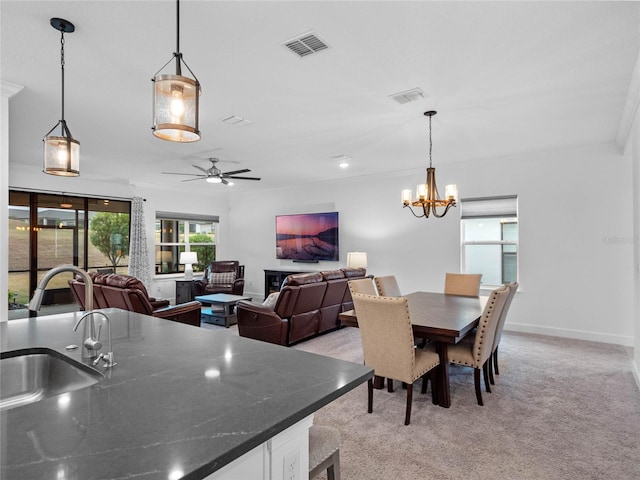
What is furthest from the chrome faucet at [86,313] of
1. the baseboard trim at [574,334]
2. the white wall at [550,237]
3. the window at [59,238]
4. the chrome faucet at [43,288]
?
the baseboard trim at [574,334]

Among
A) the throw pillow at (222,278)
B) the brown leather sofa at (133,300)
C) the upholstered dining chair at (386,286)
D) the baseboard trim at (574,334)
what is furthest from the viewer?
the throw pillow at (222,278)

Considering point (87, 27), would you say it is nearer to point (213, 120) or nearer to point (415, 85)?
point (213, 120)

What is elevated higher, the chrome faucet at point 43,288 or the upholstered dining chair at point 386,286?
the chrome faucet at point 43,288

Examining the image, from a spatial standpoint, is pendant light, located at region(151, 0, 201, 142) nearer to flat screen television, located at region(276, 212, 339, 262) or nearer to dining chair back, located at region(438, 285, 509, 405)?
dining chair back, located at region(438, 285, 509, 405)

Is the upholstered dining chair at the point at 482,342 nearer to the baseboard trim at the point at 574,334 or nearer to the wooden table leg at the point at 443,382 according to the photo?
the wooden table leg at the point at 443,382

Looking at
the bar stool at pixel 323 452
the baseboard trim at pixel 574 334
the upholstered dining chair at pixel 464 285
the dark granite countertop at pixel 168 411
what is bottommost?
the baseboard trim at pixel 574 334

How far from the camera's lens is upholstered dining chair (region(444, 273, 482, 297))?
461cm

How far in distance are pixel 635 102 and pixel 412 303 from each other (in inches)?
106

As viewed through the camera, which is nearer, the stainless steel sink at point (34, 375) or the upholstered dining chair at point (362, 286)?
the stainless steel sink at point (34, 375)

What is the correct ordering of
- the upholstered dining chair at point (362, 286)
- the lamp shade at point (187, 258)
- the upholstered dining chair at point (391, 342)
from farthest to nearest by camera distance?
the lamp shade at point (187, 258) → the upholstered dining chair at point (362, 286) → the upholstered dining chair at point (391, 342)

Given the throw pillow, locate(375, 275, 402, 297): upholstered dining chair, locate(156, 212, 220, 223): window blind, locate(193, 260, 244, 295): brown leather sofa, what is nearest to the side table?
locate(193, 260, 244, 295): brown leather sofa

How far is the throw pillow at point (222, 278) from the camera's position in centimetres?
786

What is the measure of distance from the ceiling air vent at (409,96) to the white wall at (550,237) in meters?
2.98

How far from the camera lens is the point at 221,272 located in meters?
7.97
